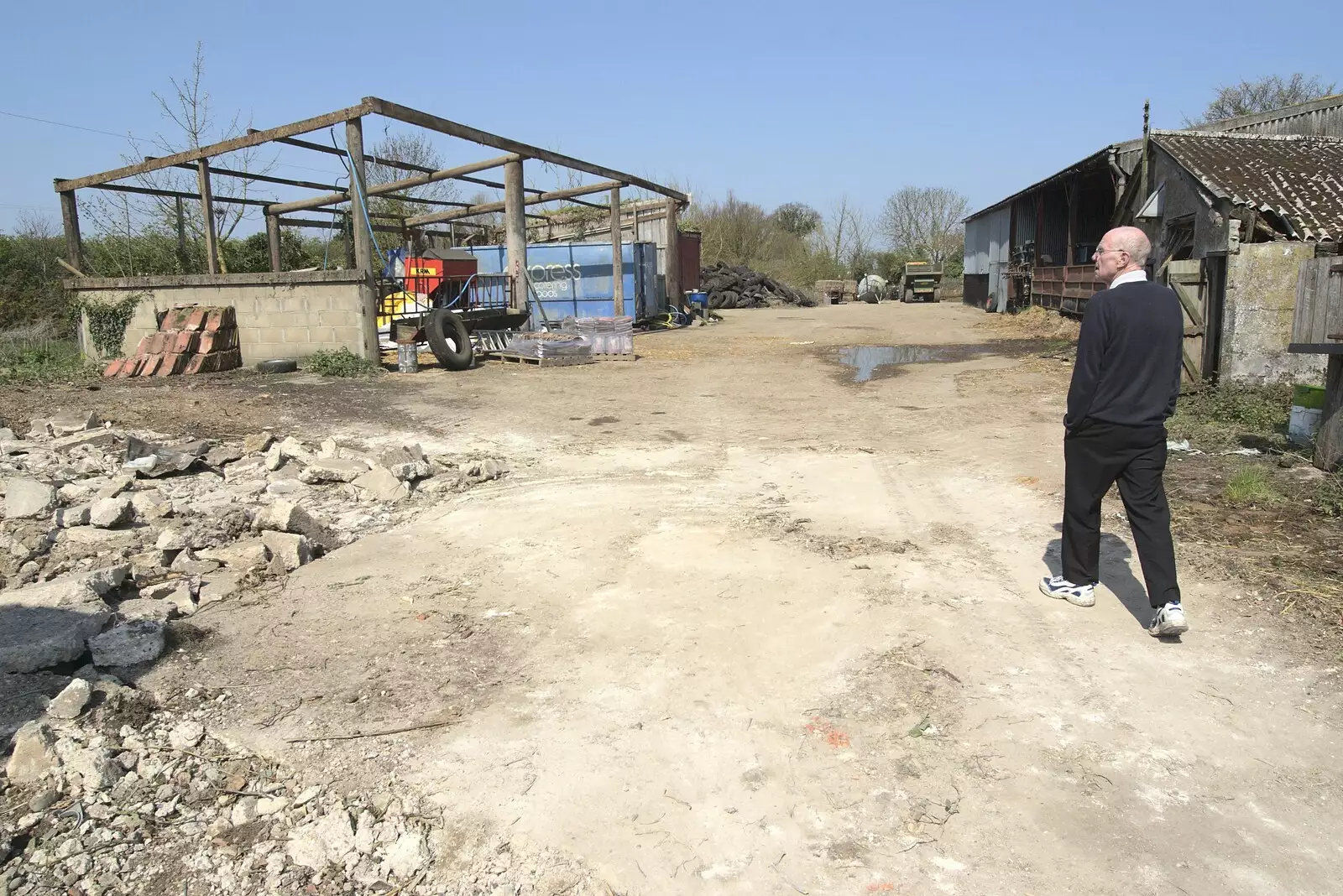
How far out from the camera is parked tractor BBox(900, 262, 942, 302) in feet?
133

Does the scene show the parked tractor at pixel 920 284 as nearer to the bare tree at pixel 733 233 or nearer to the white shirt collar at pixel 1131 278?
the bare tree at pixel 733 233

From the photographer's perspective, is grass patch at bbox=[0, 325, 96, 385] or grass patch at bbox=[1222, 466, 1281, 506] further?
grass patch at bbox=[0, 325, 96, 385]

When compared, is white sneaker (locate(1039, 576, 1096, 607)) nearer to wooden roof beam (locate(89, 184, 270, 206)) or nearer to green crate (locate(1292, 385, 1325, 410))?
green crate (locate(1292, 385, 1325, 410))

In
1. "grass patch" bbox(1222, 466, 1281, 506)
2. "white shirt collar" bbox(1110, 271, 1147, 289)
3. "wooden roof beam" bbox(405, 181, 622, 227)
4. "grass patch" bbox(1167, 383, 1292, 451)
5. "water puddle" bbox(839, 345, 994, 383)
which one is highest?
"wooden roof beam" bbox(405, 181, 622, 227)

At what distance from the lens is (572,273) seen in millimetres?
21031

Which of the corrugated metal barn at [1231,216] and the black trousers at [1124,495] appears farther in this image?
the corrugated metal barn at [1231,216]

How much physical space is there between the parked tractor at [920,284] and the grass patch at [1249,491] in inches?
1442

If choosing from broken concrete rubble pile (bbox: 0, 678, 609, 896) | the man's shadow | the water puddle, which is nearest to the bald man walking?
the man's shadow

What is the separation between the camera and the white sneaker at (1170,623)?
347 cm

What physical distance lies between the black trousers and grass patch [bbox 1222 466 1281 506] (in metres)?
2.20

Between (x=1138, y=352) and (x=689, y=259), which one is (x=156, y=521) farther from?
(x=689, y=259)

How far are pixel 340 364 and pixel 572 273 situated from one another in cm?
915

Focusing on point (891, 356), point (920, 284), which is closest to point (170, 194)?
point (891, 356)

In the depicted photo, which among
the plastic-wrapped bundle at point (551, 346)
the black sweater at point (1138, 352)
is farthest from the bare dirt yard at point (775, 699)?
the plastic-wrapped bundle at point (551, 346)
